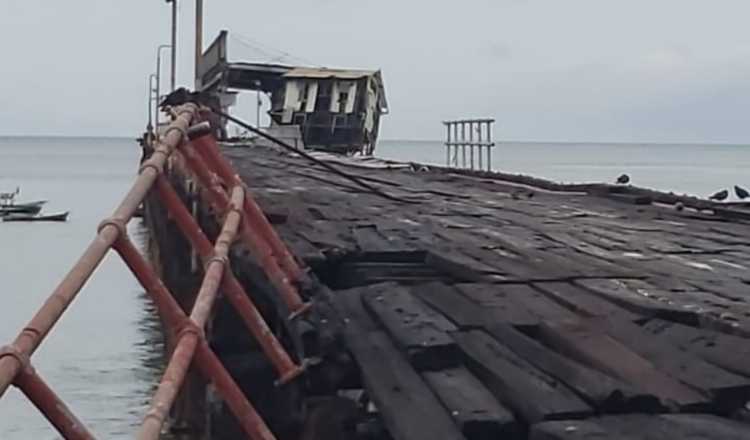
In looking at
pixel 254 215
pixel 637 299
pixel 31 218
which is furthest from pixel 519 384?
pixel 31 218

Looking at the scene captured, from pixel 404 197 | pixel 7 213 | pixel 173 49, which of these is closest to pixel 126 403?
pixel 404 197

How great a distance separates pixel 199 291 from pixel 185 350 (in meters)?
0.91

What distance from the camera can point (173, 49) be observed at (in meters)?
50.5

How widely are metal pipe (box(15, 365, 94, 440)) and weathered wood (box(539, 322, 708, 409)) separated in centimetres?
150

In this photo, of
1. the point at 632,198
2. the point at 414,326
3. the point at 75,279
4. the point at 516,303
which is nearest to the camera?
the point at 75,279

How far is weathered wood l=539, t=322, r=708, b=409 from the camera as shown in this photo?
3.84 metres

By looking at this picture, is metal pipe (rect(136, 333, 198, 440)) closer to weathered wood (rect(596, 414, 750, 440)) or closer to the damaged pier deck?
the damaged pier deck

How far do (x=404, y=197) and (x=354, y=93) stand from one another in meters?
28.9

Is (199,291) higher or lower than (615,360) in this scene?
higher

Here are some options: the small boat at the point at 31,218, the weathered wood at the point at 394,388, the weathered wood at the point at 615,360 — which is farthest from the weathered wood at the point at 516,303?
the small boat at the point at 31,218

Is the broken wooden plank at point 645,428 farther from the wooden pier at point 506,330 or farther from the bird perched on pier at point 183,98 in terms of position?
the bird perched on pier at point 183,98

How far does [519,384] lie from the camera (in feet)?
13.0

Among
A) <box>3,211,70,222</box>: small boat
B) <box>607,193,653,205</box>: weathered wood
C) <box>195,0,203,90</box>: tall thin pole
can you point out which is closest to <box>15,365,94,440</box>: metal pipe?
<box>607,193,653,205</box>: weathered wood

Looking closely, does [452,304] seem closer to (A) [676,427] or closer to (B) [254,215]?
(B) [254,215]
